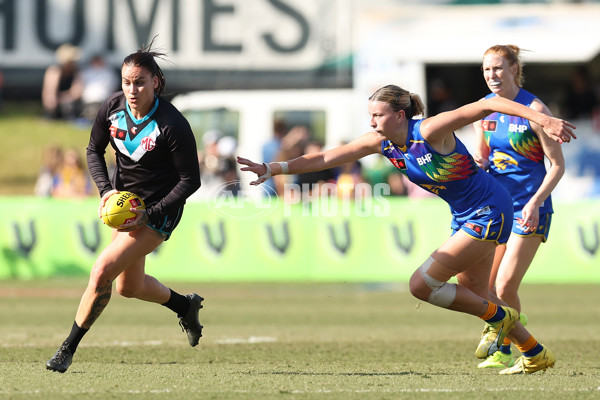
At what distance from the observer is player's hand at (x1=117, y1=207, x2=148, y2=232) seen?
744 centimetres

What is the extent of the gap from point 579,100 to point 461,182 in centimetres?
1557

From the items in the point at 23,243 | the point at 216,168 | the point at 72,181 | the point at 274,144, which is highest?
the point at 274,144

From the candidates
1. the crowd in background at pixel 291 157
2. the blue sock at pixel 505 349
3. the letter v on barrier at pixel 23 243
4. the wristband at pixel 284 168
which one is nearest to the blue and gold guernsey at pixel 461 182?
the wristband at pixel 284 168

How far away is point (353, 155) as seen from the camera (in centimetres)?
766

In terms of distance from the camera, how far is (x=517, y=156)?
816 cm

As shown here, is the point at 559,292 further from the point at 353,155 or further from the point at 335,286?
the point at 353,155

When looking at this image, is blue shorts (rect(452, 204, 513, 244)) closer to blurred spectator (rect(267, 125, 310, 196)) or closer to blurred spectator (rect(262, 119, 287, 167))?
blurred spectator (rect(267, 125, 310, 196))

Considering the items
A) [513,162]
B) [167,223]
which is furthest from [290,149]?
[167,223]

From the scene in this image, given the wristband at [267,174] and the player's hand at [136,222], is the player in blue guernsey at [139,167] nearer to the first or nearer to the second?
the player's hand at [136,222]

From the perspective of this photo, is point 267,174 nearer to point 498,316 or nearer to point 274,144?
point 498,316

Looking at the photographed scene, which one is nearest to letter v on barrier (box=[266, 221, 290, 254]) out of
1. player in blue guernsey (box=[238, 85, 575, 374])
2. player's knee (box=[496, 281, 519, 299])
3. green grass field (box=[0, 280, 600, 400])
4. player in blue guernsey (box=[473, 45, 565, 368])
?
green grass field (box=[0, 280, 600, 400])

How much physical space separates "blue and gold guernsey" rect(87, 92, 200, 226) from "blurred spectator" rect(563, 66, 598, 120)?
51.6 ft

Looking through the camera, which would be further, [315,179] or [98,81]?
[98,81]

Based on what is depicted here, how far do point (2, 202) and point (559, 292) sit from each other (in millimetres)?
9115
